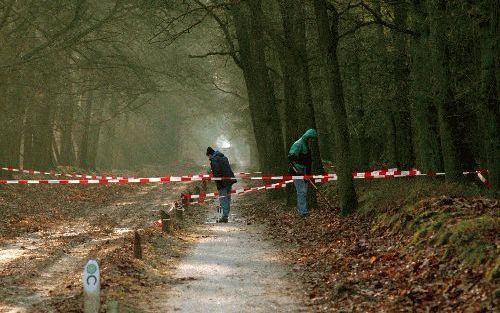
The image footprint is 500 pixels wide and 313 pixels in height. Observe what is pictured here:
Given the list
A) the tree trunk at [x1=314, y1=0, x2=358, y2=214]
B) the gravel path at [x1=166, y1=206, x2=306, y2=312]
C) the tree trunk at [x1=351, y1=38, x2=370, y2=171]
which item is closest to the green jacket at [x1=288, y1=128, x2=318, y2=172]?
the tree trunk at [x1=314, y1=0, x2=358, y2=214]

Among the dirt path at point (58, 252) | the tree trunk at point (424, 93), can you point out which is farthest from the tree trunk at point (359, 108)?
the dirt path at point (58, 252)

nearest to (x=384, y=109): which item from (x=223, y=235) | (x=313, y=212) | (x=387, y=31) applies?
(x=387, y=31)

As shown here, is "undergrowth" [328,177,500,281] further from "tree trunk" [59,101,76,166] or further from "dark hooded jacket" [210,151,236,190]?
"tree trunk" [59,101,76,166]

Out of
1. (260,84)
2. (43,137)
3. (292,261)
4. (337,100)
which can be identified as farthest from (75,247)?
(43,137)

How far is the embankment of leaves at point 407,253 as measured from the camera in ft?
25.9

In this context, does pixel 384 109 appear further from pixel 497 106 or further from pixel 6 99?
pixel 6 99

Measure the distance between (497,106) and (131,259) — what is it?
23.1 feet

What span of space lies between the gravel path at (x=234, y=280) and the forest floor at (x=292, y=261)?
0.02 metres

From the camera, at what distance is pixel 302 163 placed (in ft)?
57.6

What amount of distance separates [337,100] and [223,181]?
4838 millimetres

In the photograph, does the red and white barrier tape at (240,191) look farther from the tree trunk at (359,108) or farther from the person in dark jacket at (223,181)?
the tree trunk at (359,108)

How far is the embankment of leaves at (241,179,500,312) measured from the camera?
7902 millimetres

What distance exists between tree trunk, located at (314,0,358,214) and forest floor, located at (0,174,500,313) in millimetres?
410

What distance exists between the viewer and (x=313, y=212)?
17750mm
